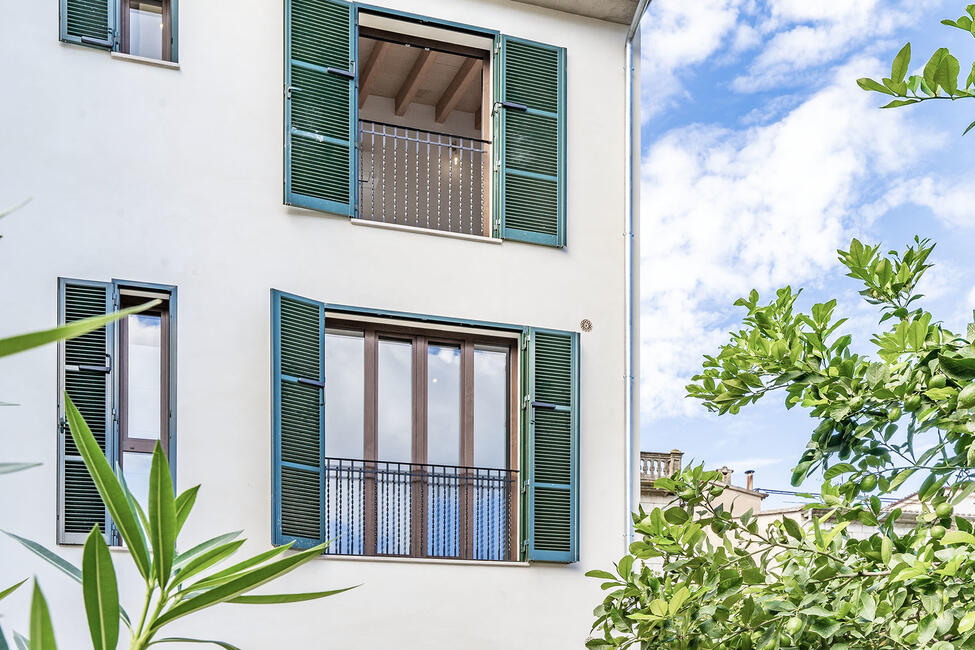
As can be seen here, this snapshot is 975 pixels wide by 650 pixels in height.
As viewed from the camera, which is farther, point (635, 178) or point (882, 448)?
point (635, 178)

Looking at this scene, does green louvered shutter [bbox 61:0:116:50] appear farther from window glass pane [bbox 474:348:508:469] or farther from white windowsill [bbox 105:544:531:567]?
white windowsill [bbox 105:544:531:567]

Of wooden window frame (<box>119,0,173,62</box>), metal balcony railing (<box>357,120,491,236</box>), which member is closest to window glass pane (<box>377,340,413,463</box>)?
metal balcony railing (<box>357,120,491,236</box>)

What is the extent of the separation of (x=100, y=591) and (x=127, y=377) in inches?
211

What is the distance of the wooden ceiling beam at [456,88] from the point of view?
828 centimetres

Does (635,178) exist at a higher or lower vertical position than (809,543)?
higher

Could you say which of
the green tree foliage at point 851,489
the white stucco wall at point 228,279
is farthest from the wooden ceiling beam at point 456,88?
the green tree foliage at point 851,489

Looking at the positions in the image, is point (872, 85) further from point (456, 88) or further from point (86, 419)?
point (456, 88)

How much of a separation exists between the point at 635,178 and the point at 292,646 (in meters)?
4.04

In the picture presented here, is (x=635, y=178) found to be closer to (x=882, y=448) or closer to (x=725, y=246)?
(x=882, y=448)

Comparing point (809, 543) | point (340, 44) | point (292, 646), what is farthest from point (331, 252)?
point (809, 543)

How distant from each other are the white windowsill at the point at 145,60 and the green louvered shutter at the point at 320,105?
706 millimetres

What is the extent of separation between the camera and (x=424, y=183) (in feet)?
27.6

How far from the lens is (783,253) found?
32469mm

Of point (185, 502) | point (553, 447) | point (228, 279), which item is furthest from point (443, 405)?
point (185, 502)
